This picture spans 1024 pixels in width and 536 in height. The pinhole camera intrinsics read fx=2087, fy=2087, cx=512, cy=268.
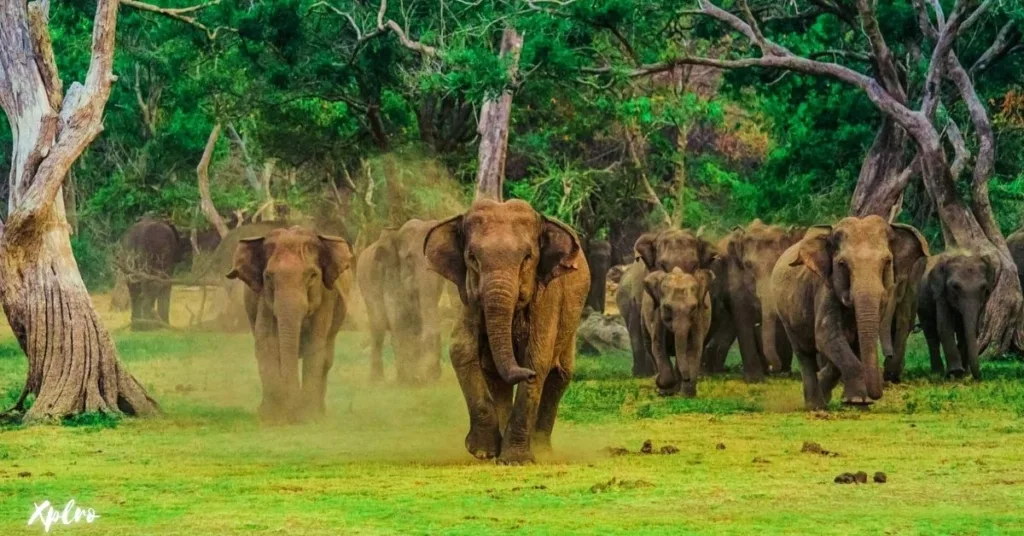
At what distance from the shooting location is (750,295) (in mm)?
25688

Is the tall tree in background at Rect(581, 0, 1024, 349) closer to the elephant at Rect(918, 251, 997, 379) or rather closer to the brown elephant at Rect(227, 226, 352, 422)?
the elephant at Rect(918, 251, 997, 379)

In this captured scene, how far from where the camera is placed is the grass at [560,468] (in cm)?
1212

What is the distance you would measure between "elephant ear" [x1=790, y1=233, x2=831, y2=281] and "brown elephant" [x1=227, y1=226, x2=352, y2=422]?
427 cm

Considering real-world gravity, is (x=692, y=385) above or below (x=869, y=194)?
below

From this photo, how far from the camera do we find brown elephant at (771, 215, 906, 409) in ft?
62.3

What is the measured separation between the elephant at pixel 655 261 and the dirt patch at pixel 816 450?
7.50 metres

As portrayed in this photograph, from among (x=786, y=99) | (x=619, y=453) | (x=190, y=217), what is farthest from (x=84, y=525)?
(x=190, y=217)

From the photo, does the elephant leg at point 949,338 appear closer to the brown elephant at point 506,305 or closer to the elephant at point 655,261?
the elephant at point 655,261

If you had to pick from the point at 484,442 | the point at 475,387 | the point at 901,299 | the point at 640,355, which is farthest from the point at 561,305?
the point at 640,355

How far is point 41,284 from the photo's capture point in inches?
771

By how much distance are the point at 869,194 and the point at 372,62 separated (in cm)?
813

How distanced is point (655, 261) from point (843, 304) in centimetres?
523

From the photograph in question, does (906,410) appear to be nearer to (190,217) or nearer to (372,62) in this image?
(372,62)

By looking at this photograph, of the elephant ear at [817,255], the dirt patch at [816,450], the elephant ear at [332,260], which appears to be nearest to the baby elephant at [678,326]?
the elephant ear at [817,255]
